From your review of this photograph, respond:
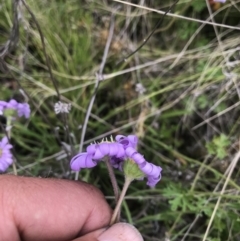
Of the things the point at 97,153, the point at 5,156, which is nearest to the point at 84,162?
the point at 97,153

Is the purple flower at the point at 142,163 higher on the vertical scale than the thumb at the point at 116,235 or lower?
higher

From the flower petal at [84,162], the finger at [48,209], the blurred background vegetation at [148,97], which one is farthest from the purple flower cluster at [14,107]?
the flower petal at [84,162]

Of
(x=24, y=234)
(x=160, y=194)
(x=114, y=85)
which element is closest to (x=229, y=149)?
(x=160, y=194)

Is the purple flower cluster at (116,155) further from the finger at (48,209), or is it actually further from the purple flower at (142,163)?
the finger at (48,209)

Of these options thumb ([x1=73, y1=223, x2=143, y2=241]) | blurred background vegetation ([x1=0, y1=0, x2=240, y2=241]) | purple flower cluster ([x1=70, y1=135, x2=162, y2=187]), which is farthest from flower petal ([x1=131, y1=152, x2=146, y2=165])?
blurred background vegetation ([x1=0, y1=0, x2=240, y2=241])

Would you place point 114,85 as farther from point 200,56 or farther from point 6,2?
point 6,2

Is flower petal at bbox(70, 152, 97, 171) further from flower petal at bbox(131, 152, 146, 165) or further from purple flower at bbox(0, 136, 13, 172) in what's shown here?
purple flower at bbox(0, 136, 13, 172)
